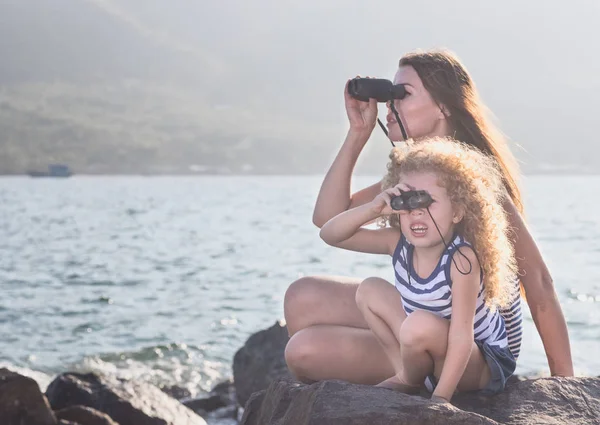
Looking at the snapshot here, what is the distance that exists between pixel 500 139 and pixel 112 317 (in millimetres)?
11788

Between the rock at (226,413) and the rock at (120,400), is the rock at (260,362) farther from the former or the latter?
the rock at (120,400)

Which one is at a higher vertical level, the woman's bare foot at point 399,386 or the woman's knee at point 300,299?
the woman's knee at point 300,299

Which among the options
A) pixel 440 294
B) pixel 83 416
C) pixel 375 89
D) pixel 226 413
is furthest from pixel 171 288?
pixel 440 294

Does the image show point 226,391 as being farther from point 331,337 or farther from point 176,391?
point 331,337

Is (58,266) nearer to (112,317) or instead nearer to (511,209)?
(112,317)

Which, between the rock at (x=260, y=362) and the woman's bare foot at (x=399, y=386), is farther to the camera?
the rock at (x=260, y=362)

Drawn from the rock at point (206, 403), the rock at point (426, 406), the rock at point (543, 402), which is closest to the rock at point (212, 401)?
the rock at point (206, 403)

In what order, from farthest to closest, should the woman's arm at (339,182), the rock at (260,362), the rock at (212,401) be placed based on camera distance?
the rock at (212,401) < the rock at (260,362) < the woman's arm at (339,182)

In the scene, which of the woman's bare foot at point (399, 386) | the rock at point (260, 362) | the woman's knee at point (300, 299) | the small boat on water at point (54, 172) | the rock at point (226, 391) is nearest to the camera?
the woman's bare foot at point (399, 386)

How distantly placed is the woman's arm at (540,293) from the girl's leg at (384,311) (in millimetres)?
610

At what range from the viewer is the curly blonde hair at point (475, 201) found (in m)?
3.53

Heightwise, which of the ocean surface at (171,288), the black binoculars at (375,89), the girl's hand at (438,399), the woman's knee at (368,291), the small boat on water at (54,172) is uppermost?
the black binoculars at (375,89)

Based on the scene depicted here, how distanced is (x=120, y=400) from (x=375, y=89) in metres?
3.43

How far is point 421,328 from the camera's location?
11.3 feet
